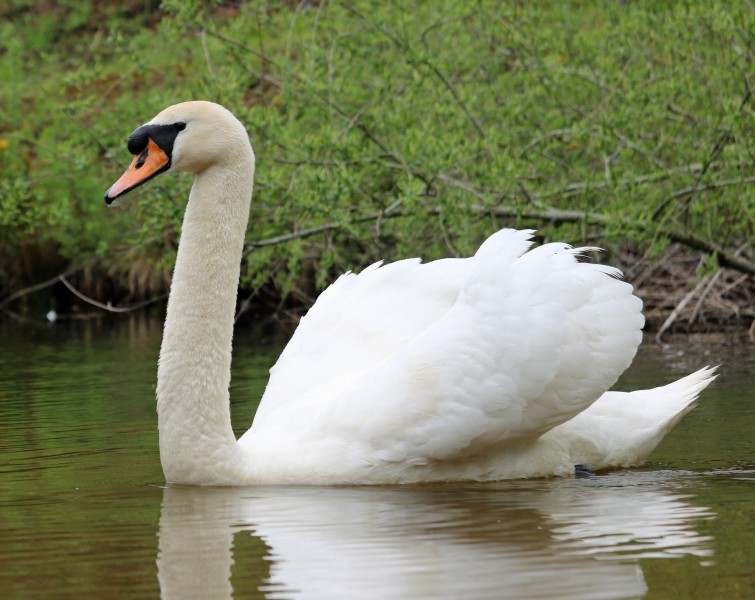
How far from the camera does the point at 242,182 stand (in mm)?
6117

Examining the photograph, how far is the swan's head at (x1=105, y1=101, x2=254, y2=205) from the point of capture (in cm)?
589

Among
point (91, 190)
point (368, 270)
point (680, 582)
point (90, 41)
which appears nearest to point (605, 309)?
point (368, 270)

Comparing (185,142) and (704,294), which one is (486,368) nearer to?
(185,142)

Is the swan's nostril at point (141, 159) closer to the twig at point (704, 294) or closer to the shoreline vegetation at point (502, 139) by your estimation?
the shoreline vegetation at point (502, 139)

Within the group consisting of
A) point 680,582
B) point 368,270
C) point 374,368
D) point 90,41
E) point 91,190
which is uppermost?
point 90,41

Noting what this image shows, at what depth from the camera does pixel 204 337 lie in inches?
236

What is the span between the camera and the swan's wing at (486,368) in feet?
18.5

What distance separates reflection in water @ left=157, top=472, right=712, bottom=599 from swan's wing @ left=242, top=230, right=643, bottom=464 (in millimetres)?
236

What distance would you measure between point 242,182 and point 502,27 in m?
5.56

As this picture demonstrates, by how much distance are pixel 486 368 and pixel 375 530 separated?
1.04 metres

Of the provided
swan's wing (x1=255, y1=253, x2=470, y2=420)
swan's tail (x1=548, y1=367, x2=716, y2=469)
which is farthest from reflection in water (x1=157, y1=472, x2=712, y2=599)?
swan's wing (x1=255, y1=253, x2=470, y2=420)

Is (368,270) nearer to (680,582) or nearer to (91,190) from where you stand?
(680,582)

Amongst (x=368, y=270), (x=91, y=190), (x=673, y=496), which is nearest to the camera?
(x=673, y=496)

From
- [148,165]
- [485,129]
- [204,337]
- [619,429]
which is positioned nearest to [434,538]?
[204,337]
